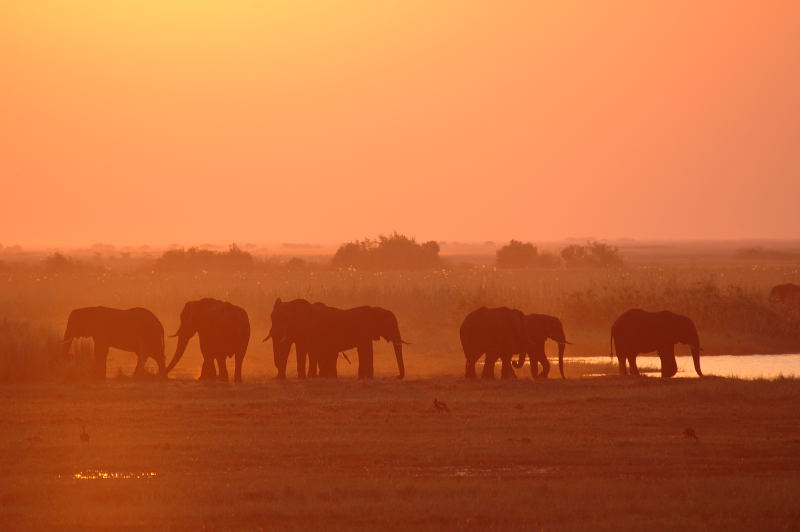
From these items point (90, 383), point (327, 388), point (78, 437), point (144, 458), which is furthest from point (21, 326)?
point (144, 458)

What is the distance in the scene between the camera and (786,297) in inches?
1542

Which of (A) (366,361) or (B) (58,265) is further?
(B) (58,265)

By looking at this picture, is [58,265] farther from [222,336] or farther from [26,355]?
[222,336]

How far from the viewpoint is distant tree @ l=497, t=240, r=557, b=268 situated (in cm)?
10438

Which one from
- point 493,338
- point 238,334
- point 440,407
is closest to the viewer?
point 440,407

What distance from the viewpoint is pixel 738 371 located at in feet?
94.6

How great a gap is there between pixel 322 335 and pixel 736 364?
9682mm

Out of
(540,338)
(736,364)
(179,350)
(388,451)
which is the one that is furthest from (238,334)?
Answer: (736,364)

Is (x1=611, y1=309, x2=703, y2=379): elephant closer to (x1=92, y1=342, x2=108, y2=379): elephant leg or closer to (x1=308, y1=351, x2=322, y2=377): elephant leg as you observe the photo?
(x1=308, y1=351, x2=322, y2=377): elephant leg

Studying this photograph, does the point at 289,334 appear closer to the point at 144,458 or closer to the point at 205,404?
the point at 205,404

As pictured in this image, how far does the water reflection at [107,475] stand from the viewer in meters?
14.5

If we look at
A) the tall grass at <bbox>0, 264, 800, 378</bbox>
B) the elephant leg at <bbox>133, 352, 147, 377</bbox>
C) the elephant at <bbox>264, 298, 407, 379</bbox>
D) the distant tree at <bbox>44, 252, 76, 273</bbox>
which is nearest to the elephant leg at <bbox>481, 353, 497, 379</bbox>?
the elephant at <bbox>264, 298, 407, 379</bbox>

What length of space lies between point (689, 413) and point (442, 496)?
7.08 m

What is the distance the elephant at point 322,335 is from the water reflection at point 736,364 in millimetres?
5244
